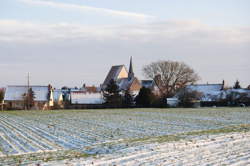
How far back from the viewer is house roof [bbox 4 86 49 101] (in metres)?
69.1

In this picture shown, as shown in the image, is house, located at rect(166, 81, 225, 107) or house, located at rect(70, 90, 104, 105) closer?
house, located at rect(166, 81, 225, 107)

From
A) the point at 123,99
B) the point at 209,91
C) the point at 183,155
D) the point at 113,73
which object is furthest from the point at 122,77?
the point at 183,155

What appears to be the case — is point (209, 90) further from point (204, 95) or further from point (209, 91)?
point (204, 95)

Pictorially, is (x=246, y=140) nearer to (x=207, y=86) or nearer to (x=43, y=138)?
(x=43, y=138)

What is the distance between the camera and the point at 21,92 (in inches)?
2753

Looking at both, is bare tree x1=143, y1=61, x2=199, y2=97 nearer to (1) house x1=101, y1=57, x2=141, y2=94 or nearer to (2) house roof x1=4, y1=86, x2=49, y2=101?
(1) house x1=101, y1=57, x2=141, y2=94

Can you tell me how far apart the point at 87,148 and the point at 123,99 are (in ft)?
170

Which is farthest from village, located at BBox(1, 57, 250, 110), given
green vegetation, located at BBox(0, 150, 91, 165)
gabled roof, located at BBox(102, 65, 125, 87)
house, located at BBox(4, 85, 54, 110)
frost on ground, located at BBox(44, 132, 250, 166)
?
frost on ground, located at BBox(44, 132, 250, 166)

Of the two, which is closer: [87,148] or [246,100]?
[87,148]

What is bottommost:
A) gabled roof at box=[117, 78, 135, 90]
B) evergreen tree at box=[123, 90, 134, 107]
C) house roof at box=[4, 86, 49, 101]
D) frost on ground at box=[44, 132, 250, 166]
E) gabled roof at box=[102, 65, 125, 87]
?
frost on ground at box=[44, 132, 250, 166]

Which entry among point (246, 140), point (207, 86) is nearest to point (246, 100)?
point (207, 86)

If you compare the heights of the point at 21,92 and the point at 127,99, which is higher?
the point at 21,92

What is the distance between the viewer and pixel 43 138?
14.9m

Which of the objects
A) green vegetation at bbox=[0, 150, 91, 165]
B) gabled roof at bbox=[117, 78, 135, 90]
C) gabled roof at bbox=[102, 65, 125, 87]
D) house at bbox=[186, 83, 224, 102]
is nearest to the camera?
green vegetation at bbox=[0, 150, 91, 165]
